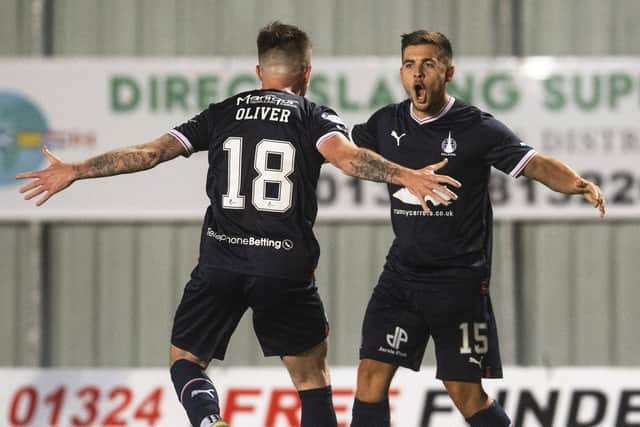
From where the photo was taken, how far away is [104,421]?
26.4ft

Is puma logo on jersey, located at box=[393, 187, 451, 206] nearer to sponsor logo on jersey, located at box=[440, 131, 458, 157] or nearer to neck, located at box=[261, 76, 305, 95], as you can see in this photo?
sponsor logo on jersey, located at box=[440, 131, 458, 157]

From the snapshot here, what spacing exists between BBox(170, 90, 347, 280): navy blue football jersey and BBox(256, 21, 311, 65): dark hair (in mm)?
190

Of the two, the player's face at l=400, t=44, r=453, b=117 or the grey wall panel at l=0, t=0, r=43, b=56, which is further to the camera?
the grey wall panel at l=0, t=0, r=43, b=56

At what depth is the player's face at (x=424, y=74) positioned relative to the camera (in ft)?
17.6

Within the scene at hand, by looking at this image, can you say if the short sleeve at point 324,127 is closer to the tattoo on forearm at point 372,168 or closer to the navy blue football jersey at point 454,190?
the tattoo on forearm at point 372,168

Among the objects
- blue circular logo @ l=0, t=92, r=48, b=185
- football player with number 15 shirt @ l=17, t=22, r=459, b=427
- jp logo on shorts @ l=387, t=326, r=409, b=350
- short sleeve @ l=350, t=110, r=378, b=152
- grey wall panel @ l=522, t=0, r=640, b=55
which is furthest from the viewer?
grey wall panel @ l=522, t=0, r=640, b=55

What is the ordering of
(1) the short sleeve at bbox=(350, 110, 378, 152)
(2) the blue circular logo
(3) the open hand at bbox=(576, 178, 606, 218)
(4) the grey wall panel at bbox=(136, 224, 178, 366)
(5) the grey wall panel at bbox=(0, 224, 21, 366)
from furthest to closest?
1. (5) the grey wall panel at bbox=(0, 224, 21, 366)
2. (4) the grey wall panel at bbox=(136, 224, 178, 366)
3. (2) the blue circular logo
4. (1) the short sleeve at bbox=(350, 110, 378, 152)
5. (3) the open hand at bbox=(576, 178, 606, 218)

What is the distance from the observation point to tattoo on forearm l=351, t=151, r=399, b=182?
4.82m

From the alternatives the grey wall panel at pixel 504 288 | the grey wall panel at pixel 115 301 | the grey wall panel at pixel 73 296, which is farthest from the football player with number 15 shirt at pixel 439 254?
the grey wall panel at pixel 73 296

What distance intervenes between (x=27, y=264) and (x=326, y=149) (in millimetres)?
5435

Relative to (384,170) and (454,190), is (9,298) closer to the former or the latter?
(454,190)

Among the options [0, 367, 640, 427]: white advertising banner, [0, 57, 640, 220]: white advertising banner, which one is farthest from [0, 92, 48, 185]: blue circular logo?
[0, 367, 640, 427]: white advertising banner

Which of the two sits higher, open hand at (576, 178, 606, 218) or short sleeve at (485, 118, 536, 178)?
short sleeve at (485, 118, 536, 178)

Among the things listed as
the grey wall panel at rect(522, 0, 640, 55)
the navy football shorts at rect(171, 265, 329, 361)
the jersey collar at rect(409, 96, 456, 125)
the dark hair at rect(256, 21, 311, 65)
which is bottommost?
the navy football shorts at rect(171, 265, 329, 361)
